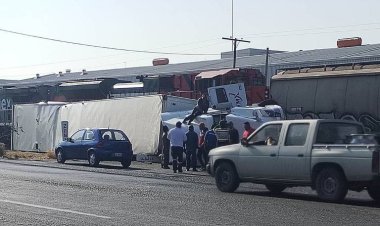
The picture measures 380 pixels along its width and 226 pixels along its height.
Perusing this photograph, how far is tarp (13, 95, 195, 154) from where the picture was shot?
2933cm

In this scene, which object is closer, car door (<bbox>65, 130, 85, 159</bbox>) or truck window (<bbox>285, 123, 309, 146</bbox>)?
truck window (<bbox>285, 123, 309, 146</bbox>)

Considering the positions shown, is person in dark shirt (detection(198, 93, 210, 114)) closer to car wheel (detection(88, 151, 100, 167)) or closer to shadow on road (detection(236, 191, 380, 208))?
car wheel (detection(88, 151, 100, 167))

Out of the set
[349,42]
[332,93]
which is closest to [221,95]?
[332,93]

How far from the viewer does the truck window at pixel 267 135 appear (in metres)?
15.8

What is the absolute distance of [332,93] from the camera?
2558 cm

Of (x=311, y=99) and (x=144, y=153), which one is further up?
(x=311, y=99)

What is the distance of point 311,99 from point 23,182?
11645mm

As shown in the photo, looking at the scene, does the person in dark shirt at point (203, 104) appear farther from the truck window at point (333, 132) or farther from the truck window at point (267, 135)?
the truck window at point (333, 132)

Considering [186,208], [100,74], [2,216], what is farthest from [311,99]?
[100,74]

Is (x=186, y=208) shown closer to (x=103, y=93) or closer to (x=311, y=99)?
A: (x=311, y=99)

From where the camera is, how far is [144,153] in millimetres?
29750

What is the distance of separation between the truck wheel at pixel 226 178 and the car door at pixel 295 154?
148 cm

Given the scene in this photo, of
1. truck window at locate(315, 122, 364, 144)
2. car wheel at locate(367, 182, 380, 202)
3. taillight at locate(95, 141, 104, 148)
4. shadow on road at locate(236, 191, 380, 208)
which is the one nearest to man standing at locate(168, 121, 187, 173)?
taillight at locate(95, 141, 104, 148)

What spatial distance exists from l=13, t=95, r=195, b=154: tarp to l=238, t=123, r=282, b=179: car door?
1262 cm
